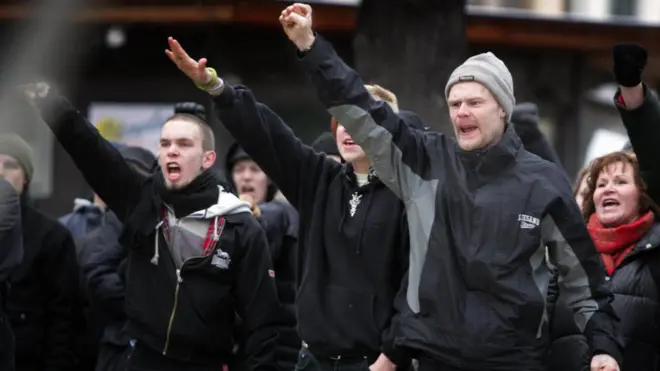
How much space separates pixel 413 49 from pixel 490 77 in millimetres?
4471

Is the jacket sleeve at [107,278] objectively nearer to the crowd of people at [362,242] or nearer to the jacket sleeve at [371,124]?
the crowd of people at [362,242]

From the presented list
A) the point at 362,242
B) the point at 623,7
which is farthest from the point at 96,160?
the point at 623,7

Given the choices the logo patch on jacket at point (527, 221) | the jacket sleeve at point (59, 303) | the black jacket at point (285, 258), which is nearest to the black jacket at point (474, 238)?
the logo patch on jacket at point (527, 221)

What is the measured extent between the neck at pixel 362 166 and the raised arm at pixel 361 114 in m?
0.68

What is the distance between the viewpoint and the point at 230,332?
19.8 ft

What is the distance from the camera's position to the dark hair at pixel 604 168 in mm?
5613

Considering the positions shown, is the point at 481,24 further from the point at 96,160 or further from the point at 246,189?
the point at 96,160

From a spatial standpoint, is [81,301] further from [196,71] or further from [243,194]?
[196,71]

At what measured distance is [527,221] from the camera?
423 centimetres

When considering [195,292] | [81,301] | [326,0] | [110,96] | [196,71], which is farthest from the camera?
[110,96]

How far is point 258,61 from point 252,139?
370 inches

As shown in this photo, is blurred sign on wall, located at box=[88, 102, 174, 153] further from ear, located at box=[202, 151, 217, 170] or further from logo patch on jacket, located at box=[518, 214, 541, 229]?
logo patch on jacket, located at box=[518, 214, 541, 229]

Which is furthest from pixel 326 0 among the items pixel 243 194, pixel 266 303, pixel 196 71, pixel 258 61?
pixel 196 71

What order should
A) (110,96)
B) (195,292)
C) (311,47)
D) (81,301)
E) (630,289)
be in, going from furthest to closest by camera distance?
1. (110,96)
2. (81,301)
3. (195,292)
4. (630,289)
5. (311,47)
